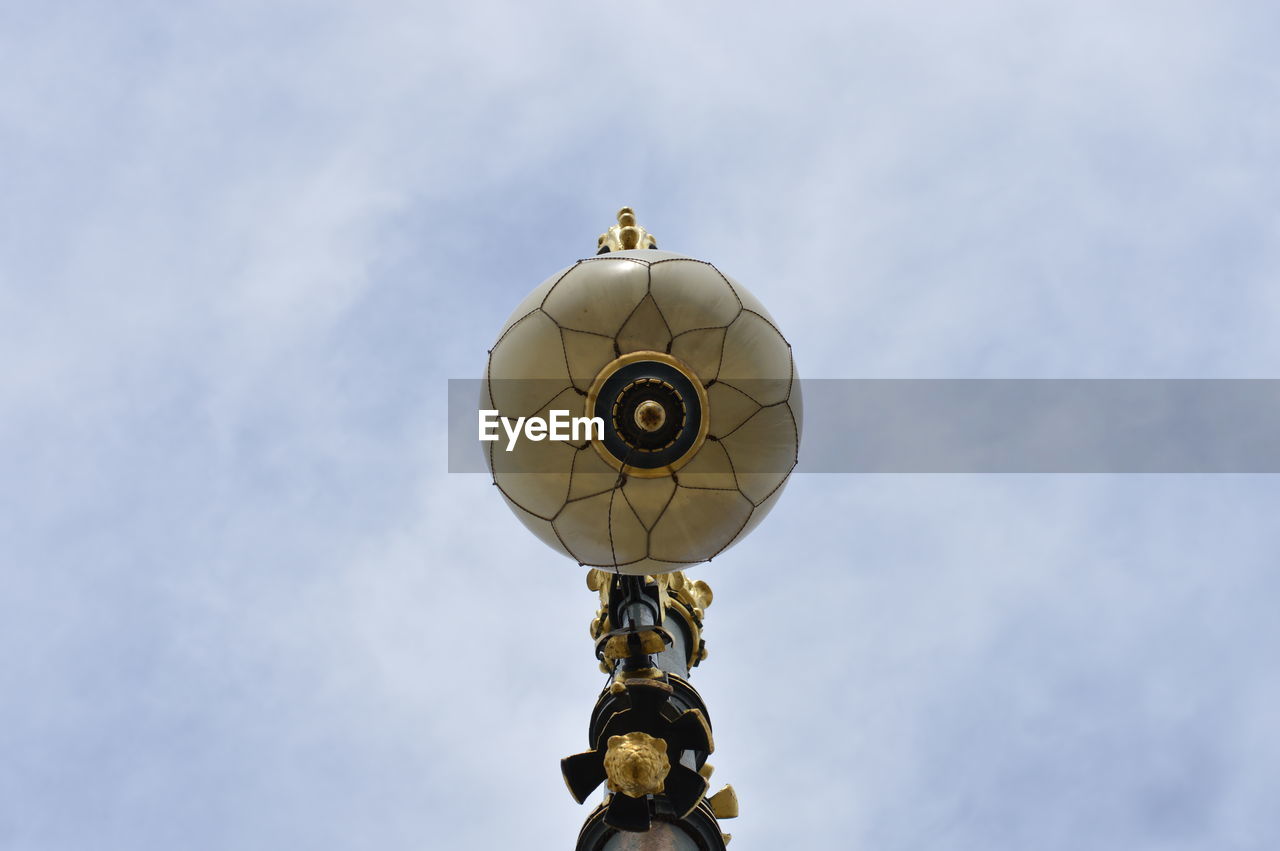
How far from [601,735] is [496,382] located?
239cm

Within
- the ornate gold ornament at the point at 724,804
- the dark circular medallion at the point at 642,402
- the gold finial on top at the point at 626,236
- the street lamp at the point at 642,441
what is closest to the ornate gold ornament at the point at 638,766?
the street lamp at the point at 642,441

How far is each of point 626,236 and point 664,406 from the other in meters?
2.34

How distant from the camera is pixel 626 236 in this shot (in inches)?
339

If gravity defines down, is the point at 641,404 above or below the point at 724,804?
above

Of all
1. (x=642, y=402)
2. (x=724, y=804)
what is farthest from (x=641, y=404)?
(x=724, y=804)

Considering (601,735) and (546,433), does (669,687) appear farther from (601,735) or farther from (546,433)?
(546,433)

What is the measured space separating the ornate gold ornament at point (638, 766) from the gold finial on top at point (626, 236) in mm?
3794

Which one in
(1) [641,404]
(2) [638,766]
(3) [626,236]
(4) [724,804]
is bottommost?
(2) [638,766]

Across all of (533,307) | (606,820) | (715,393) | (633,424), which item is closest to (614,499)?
(633,424)

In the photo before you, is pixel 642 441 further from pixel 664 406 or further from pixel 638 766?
pixel 638 766

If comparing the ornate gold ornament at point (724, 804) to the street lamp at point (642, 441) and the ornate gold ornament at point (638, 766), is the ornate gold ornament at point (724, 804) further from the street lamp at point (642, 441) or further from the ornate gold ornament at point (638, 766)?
the ornate gold ornament at point (638, 766)

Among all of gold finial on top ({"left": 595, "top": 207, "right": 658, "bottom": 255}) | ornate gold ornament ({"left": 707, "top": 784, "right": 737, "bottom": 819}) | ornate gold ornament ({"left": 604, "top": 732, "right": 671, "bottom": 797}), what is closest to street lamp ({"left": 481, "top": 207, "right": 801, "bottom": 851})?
ornate gold ornament ({"left": 604, "top": 732, "right": 671, "bottom": 797})

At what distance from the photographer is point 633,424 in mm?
6707

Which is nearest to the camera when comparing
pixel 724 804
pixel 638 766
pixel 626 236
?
pixel 638 766
